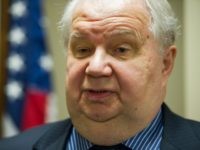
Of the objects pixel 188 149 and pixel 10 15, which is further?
pixel 10 15

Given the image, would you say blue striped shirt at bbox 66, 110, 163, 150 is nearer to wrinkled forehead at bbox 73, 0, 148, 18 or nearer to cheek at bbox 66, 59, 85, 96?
cheek at bbox 66, 59, 85, 96

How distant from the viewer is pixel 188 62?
2.69m

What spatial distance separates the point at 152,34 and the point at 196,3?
145 cm

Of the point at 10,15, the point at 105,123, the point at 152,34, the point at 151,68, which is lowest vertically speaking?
the point at 105,123

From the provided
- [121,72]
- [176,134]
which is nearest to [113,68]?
[121,72]

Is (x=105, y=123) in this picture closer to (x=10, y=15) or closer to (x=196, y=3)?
(x=10, y=15)

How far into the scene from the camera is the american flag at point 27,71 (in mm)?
2447

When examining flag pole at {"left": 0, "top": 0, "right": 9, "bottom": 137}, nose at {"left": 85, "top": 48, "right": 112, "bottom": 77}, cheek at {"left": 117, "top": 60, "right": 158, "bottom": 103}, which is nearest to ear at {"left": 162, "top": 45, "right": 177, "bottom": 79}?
cheek at {"left": 117, "top": 60, "right": 158, "bottom": 103}

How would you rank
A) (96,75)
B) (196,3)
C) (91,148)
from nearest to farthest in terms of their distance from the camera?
1. (96,75)
2. (91,148)
3. (196,3)

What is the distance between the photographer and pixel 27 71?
8.05 feet

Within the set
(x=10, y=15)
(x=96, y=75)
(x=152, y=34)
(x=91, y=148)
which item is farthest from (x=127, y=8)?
(x=10, y=15)

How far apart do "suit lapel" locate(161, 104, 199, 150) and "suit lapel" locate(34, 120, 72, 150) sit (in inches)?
15.6

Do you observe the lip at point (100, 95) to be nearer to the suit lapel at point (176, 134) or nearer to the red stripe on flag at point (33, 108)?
the suit lapel at point (176, 134)

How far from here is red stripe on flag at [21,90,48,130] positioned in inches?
97.0
